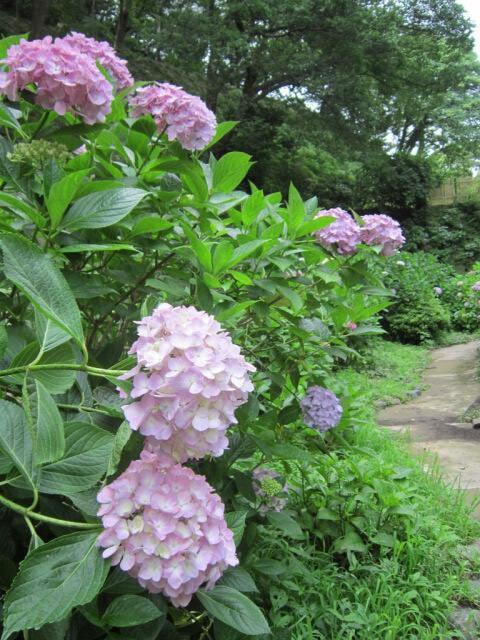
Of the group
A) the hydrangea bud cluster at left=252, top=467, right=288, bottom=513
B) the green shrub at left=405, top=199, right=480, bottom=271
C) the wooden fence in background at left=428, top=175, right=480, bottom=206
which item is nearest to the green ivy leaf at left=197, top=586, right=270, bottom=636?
the hydrangea bud cluster at left=252, top=467, right=288, bottom=513

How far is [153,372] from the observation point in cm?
70

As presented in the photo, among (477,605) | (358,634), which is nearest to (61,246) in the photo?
(358,634)

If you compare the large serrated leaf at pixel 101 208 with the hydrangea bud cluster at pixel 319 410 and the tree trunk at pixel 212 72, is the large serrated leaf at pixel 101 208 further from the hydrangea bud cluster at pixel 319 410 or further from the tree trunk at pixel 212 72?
the tree trunk at pixel 212 72

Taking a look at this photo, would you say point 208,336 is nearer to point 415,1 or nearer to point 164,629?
point 164,629

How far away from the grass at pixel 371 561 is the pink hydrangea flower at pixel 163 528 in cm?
107

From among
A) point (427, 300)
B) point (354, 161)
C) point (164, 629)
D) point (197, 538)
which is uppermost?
point (354, 161)

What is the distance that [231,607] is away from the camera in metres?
0.81

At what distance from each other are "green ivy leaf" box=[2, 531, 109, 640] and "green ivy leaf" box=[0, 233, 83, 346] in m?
0.26

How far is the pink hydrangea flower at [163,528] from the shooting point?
70 cm

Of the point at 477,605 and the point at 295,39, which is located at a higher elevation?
the point at 295,39

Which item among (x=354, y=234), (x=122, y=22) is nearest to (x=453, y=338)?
(x=122, y=22)

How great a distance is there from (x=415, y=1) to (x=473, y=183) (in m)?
4.81

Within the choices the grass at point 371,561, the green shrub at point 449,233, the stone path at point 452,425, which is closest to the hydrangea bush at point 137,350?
the grass at point 371,561

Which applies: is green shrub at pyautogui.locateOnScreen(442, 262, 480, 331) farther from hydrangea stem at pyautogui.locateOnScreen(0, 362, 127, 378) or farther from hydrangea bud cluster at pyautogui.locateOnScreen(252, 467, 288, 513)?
hydrangea stem at pyautogui.locateOnScreen(0, 362, 127, 378)
